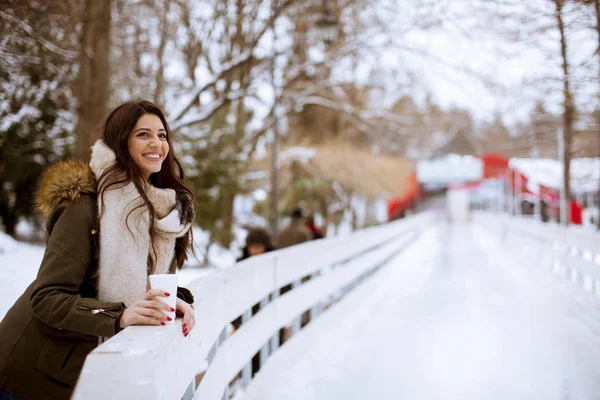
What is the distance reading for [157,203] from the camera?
2.58 m

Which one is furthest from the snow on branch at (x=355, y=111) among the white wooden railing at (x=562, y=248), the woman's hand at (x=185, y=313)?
the woman's hand at (x=185, y=313)

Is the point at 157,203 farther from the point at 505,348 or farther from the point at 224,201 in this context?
the point at 224,201

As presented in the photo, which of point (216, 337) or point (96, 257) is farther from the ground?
point (96, 257)

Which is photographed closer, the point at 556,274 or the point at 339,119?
the point at 556,274

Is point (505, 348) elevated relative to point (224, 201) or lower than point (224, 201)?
lower

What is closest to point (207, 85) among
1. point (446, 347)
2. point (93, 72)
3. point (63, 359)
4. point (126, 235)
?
point (93, 72)

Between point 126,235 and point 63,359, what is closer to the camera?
point 63,359

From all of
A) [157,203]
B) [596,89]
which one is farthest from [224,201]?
[157,203]

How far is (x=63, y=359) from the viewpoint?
7.51 ft

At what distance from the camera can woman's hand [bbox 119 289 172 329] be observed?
223 centimetres

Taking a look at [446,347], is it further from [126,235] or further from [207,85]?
[207,85]

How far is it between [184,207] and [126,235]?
34cm

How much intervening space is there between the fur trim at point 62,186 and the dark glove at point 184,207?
0.37 meters

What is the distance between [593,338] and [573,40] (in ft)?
10.1
